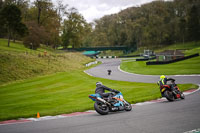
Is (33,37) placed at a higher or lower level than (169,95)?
higher

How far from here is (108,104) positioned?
11.9 metres

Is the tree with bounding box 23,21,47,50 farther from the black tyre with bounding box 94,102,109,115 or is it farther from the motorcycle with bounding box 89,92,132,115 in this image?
the black tyre with bounding box 94,102,109,115

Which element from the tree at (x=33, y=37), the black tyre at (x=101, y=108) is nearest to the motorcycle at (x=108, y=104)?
the black tyre at (x=101, y=108)

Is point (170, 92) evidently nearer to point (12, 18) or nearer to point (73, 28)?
point (12, 18)

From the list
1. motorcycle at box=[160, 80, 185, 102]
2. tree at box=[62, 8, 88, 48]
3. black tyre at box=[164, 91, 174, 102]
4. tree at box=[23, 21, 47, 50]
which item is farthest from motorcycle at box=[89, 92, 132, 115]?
tree at box=[62, 8, 88, 48]

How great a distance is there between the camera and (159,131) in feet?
26.0

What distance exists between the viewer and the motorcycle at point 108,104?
11.6m

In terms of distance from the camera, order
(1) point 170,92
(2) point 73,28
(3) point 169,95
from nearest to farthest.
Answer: (3) point 169,95 → (1) point 170,92 → (2) point 73,28

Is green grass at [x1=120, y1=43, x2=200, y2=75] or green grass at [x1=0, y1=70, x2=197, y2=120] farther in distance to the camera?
green grass at [x1=120, y1=43, x2=200, y2=75]

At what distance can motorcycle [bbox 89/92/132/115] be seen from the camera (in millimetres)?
11570

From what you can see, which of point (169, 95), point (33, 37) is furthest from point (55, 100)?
point (33, 37)

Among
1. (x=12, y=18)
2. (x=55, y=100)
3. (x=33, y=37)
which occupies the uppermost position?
(x=12, y=18)

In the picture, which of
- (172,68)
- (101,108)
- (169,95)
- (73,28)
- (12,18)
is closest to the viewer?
(101,108)

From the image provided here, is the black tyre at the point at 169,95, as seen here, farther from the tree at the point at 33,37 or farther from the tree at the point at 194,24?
the tree at the point at 194,24
